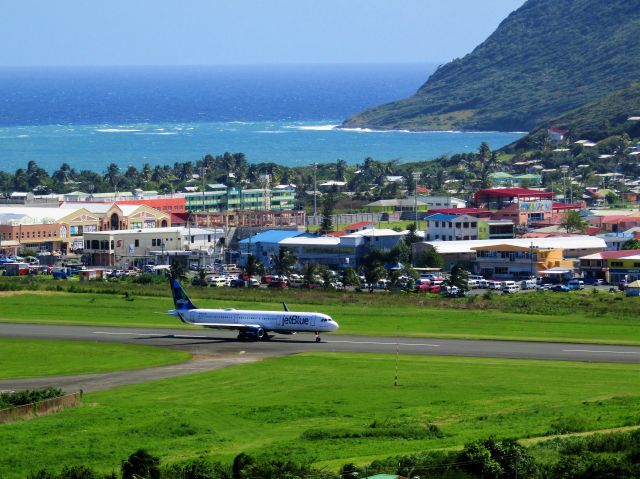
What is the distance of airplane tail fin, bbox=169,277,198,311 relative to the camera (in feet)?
342

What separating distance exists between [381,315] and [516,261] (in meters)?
35.5

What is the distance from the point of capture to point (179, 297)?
10456 centimetres

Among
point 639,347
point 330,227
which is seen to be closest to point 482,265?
point 330,227

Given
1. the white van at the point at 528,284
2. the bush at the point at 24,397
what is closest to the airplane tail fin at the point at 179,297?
the bush at the point at 24,397

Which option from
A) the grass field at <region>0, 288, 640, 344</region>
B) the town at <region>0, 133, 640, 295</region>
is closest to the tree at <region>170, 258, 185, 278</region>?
the town at <region>0, 133, 640, 295</region>

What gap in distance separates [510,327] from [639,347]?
497 inches

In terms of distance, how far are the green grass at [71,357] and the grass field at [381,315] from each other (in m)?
11.8

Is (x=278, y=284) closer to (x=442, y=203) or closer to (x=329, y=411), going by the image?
(x=329, y=411)

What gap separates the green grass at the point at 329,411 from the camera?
63469 millimetres

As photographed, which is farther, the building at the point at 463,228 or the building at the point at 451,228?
the building at the point at 463,228

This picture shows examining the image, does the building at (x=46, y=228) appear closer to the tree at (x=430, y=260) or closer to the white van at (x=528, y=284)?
the tree at (x=430, y=260)

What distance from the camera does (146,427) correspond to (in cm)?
6812

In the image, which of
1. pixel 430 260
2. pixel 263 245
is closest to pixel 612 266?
pixel 430 260

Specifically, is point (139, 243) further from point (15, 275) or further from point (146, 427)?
point (146, 427)
